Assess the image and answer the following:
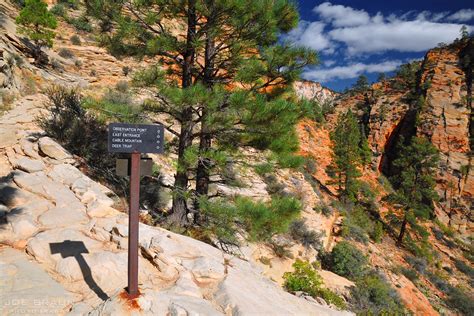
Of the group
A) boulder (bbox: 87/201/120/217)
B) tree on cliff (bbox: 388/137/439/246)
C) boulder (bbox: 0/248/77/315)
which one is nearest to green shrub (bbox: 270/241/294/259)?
boulder (bbox: 87/201/120/217)

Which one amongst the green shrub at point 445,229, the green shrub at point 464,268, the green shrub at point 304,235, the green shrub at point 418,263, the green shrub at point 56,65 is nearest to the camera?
the green shrub at point 304,235

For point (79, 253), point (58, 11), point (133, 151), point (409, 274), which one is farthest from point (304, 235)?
point (58, 11)

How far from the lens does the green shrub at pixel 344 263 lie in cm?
1350

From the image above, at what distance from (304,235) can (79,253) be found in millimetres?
10620

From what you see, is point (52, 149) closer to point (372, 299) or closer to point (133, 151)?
point (133, 151)

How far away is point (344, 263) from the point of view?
1359cm

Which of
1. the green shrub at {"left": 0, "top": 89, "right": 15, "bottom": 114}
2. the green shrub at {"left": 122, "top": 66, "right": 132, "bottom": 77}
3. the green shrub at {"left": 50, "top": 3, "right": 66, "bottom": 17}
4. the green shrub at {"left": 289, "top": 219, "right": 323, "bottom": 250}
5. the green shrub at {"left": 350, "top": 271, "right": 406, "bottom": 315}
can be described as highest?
the green shrub at {"left": 50, "top": 3, "right": 66, "bottom": 17}

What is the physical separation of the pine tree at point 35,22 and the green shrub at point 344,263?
56.7 ft

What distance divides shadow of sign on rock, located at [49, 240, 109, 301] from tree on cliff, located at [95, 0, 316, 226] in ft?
8.01

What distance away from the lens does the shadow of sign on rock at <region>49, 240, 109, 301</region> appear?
13.8 ft

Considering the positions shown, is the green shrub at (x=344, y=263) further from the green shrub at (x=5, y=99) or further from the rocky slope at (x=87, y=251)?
the green shrub at (x=5, y=99)

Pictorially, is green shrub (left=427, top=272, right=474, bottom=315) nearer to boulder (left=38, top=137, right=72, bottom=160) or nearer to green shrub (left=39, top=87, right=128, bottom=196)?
green shrub (left=39, top=87, right=128, bottom=196)

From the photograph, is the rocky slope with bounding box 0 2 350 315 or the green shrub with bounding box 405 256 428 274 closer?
the rocky slope with bounding box 0 2 350 315

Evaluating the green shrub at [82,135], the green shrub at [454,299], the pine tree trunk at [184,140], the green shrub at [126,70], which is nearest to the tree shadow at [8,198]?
the green shrub at [82,135]
